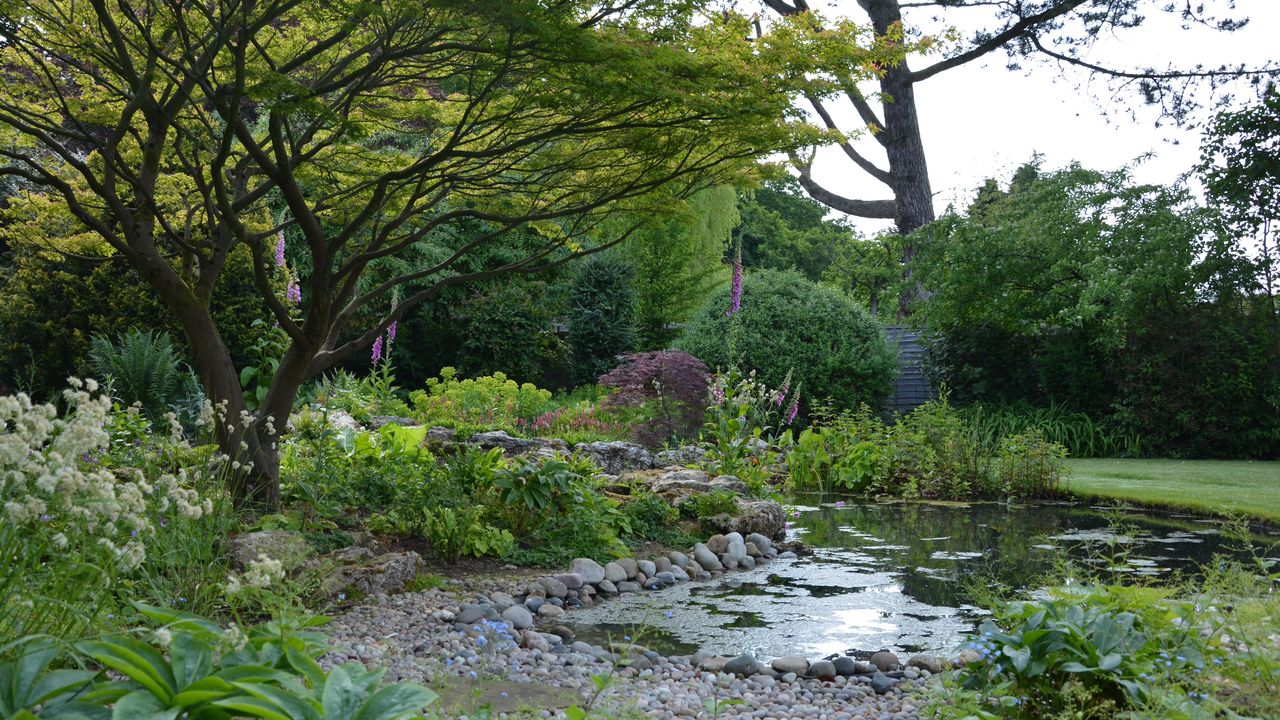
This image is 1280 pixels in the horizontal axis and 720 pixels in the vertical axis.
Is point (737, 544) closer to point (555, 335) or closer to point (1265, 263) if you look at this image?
point (1265, 263)

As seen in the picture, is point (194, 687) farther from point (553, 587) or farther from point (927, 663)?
point (553, 587)

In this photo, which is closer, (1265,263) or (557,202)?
(557,202)

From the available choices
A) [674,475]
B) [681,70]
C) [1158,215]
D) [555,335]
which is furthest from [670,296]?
[681,70]

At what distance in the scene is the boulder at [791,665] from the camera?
3.74 meters

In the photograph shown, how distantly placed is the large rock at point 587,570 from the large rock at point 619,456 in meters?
3.47

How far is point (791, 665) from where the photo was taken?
375 centimetres

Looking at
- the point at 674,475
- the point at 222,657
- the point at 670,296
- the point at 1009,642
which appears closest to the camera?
the point at 222,657

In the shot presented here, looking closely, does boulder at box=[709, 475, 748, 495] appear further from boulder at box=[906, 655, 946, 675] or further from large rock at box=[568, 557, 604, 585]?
boulder at box=[906, 655, 946, 675]

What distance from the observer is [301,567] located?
Answer: 4094 millimetres

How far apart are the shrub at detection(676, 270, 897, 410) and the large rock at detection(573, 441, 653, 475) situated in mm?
4224

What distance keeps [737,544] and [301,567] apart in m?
2.97

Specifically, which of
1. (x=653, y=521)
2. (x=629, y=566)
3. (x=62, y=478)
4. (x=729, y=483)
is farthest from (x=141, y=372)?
(x=62, y=478)

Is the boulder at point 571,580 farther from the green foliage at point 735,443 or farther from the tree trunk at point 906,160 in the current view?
the tree trunk at point 906,160

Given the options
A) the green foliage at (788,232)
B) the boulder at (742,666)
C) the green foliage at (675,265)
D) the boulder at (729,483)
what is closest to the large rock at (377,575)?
the boulder at (742,666)
